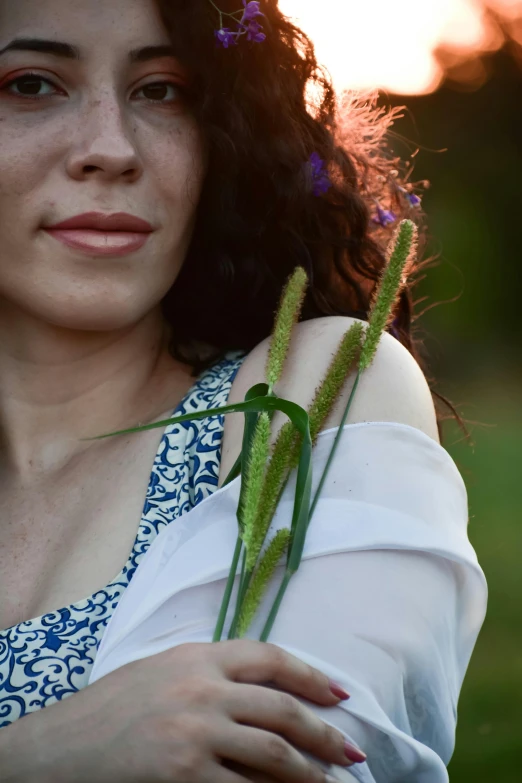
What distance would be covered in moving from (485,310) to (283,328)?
1591cm

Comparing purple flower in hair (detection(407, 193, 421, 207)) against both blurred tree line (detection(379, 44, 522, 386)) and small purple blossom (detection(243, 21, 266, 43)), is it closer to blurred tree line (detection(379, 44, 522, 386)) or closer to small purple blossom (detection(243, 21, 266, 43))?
small purple blossom (detection(243, 21, 266, 43))

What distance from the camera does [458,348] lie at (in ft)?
53.1

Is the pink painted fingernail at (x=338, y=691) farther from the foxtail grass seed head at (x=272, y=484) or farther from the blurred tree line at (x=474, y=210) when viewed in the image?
the blurred tree line at (x=474, y=210)

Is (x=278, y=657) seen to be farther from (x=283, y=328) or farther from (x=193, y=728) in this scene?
(x=283, y=328)

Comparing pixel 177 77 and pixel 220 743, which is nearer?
pixel 220 743

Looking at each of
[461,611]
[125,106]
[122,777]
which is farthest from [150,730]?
[125,106]

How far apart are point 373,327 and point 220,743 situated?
636 mm

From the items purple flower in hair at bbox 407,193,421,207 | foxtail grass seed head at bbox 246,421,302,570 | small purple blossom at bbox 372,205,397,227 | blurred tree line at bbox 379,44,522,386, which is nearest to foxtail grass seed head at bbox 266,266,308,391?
foxtail grass seed head at bbox 246,421,302,570

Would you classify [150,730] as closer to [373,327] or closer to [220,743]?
[220,743]

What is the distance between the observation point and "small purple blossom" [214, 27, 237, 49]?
6.80 feet

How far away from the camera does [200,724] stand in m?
1.31

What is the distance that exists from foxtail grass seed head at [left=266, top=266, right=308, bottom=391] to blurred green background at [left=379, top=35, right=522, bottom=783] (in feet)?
11.6

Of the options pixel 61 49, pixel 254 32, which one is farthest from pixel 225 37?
pixel 61 49

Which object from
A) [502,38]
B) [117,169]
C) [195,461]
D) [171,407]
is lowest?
[195,461]
